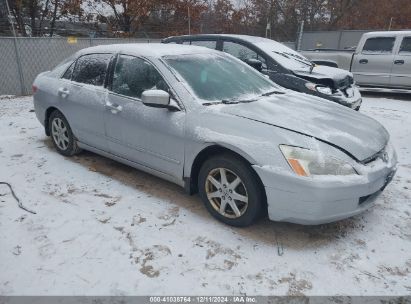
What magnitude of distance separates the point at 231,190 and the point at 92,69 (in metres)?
2.42

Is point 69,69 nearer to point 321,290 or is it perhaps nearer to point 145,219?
point 145,219

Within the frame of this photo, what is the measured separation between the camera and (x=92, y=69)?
436 centimetres

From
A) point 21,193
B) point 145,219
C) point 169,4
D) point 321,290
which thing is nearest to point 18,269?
point 145,219

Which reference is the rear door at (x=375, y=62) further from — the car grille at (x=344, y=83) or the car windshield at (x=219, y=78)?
the car windshield at (x=219, y=78)

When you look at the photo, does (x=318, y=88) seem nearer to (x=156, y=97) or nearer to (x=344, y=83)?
(x=344, y=83)

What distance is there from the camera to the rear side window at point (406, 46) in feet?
30.6

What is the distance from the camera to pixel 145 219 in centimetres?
337

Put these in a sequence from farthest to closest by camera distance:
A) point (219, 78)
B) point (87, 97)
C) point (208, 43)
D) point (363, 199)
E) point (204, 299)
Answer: point (208, 43) < point (87, 97) < point (219, 78) < point (363, 199) < point (204, 299)

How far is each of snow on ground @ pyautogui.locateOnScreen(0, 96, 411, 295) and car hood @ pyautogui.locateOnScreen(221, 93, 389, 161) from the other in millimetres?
771

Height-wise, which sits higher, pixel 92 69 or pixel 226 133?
pixel 92 69

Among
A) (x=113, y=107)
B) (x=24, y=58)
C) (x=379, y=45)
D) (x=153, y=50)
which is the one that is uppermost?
(x=153, y=50)

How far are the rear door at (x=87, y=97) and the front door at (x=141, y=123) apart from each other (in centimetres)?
18

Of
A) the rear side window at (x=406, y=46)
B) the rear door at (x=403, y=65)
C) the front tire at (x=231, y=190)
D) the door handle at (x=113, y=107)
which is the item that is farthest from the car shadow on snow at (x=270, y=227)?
the rear side window at (x=406, y=46)

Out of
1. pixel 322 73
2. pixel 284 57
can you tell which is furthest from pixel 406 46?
pixel 284 57
